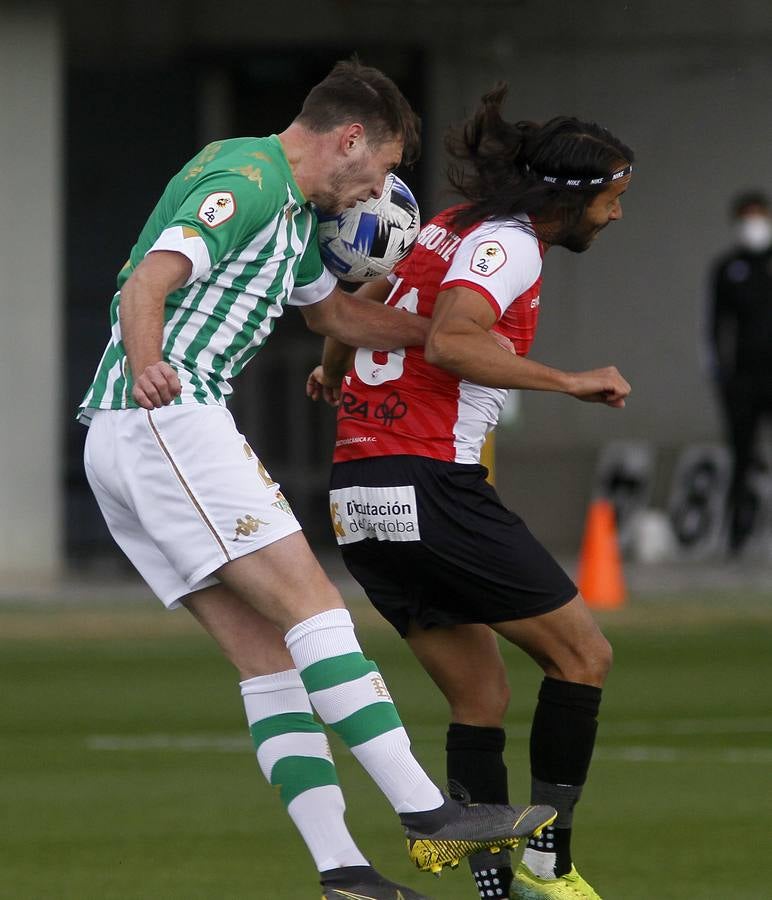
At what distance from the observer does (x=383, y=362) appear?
564 centimetres

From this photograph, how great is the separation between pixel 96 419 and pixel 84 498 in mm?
14263

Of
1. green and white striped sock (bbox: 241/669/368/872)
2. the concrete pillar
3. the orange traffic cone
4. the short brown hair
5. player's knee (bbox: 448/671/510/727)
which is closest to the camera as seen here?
green and white striped sock (bbox: 241/669/368/872)

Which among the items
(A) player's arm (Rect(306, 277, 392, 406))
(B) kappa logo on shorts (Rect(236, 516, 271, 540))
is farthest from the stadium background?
(B) kappa logo on shorts (Rect(236, 516, 271, 540))

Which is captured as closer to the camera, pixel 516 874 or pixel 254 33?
pixel 516 874

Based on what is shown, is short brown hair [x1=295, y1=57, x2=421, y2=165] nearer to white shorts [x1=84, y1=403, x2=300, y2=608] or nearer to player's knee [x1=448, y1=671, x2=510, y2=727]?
white shorts [x1=84, y1=403, x2=300, y2=608]

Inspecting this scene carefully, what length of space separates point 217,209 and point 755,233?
1150cm

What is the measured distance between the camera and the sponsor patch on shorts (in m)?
5.47

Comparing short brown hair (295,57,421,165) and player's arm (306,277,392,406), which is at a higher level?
short brown hair (295,57,421,165)

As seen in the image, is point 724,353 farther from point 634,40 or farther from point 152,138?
point 152,138

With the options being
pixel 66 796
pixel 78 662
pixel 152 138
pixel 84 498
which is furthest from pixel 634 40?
pixel 66 796

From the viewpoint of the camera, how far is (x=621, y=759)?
816cm

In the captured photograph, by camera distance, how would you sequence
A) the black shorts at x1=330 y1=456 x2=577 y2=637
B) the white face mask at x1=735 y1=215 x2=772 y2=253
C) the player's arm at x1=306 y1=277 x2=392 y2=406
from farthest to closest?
the white face mask at x1=735 y1=215 x2=772 y2=253, the player's arm at x1=306 y1=277 x2=392 y2=406, the black shorts at x1=330 y1=456 x2=577 y2=637

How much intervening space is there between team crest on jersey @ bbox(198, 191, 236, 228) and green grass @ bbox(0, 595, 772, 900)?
198 cm

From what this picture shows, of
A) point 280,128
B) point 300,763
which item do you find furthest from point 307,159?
point 280,128
